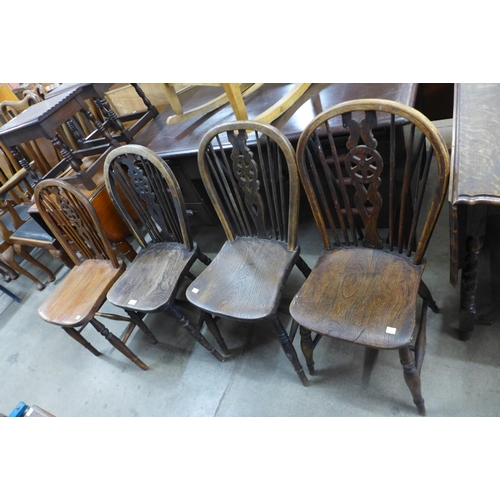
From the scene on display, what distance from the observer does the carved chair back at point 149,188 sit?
1.37 meters

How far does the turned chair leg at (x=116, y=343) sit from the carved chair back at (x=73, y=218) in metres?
0.30

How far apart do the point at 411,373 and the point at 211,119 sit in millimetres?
1466

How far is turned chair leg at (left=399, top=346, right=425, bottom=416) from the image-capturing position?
1028 mm

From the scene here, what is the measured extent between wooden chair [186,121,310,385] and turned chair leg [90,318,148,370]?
0.55 m

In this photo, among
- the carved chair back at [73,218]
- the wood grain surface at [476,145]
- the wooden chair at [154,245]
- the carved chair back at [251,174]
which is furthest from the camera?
the carved chair back at [73,218]

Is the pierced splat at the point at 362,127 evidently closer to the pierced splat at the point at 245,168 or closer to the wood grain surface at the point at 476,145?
the wood grain surface at the point at 476,145

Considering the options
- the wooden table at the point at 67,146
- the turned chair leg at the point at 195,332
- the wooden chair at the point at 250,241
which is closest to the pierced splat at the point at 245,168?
the wooden chair at the point at 250,241

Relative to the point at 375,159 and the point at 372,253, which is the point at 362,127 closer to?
the point at 375,159

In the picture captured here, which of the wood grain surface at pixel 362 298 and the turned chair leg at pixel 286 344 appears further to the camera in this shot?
the turned chair leg at pixel 286 344

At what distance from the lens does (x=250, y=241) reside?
4.85 feet

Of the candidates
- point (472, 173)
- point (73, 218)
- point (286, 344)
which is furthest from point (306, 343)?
point (73, 218)

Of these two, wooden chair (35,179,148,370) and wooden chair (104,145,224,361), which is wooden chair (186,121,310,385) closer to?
wooden chair (104,145,224,361)

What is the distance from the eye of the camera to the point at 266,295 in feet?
4.05

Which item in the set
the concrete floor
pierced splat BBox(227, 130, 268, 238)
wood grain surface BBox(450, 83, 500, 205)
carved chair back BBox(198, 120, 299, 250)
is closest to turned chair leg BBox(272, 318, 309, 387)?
the concrete floor
